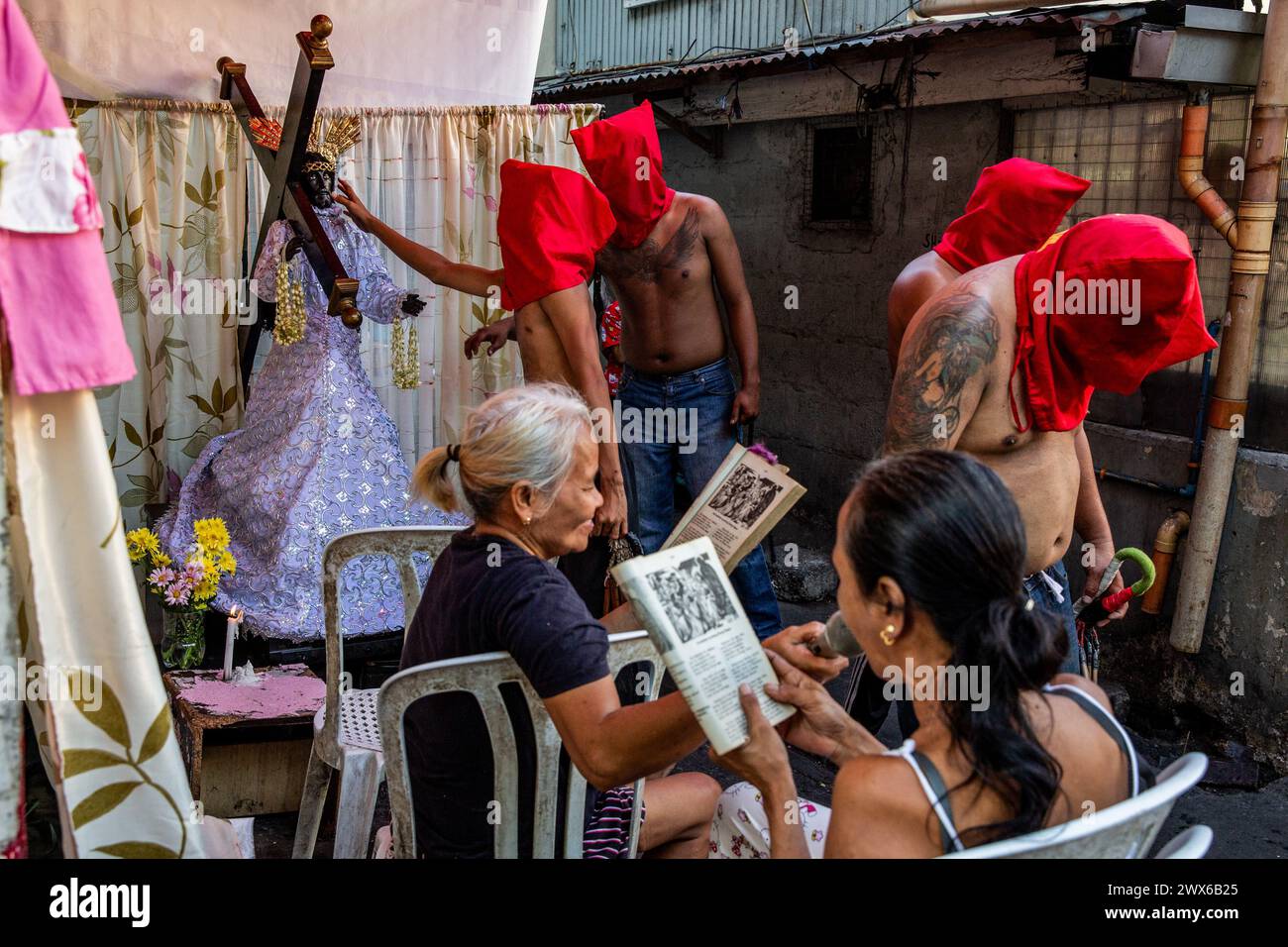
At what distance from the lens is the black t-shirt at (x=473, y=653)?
2.21 metres

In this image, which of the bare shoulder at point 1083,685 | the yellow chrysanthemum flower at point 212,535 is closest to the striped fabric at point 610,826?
the bare shoulder at point 1083,685

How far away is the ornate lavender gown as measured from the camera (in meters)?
4.33

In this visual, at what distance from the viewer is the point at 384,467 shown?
15.1ft

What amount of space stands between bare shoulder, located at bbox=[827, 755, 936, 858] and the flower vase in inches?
121

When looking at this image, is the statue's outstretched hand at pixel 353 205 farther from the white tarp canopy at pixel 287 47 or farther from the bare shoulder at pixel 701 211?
the bare shoulder at pixel 701 211

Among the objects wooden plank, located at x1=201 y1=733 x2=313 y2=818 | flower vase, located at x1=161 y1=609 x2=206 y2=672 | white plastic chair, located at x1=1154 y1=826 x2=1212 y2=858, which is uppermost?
white plastic chair, located at x1=1154 y1=826 x2=1212 y2=858

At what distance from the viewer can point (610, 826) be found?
2.53 m

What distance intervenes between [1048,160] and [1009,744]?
14.7 feet

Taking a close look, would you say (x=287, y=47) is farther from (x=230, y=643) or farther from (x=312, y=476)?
(x=230, y=643)

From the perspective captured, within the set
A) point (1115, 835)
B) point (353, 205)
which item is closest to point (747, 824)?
point (1115, 835)

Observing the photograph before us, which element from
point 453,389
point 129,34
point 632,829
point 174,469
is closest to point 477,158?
point 453,389

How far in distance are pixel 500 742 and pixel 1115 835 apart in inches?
42.5

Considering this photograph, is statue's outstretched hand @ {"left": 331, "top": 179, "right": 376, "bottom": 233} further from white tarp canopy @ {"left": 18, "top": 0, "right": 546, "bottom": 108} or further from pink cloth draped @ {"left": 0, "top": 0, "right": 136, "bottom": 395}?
pink cloth draped @ {"left": 0, "top": 0, "right": 136, "bottom": 395}

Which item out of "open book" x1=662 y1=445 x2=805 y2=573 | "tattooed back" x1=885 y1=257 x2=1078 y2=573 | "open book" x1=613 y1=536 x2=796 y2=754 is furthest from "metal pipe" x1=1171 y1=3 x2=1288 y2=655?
"open book" x1=613 y1=536 x2=796 y2=754
